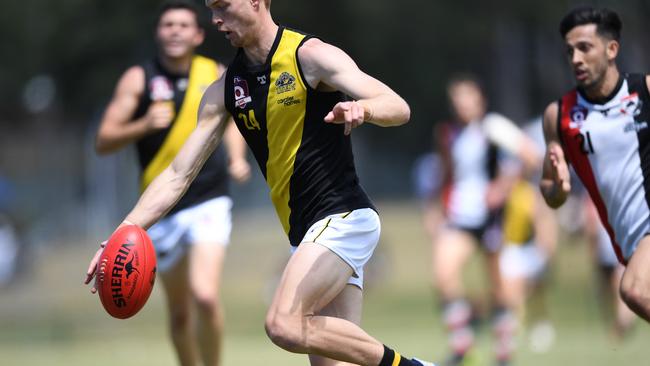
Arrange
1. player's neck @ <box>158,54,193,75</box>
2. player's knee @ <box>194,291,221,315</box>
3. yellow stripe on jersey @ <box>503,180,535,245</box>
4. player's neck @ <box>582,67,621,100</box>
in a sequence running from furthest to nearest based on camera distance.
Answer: yellow stripe on jersey @ <box>503,180,535,245</box>
player's neck @ <box>158,54,193,75</box>
player's knee @ <box>194,291,221,315</box>
player's neck @ <box>582,67,621,100</box>

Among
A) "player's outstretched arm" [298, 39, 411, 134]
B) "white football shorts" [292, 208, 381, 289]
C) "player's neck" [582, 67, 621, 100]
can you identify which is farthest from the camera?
"player's neck" [582, 67, 621, 100]

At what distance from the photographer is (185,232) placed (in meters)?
8.48

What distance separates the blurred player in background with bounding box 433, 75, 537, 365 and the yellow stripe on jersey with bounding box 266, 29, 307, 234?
5058 mm

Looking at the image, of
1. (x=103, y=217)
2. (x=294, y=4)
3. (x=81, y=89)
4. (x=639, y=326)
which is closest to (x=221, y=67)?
(x=639, y=326)

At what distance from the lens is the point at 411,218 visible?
91.2ft

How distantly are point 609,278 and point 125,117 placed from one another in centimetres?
592

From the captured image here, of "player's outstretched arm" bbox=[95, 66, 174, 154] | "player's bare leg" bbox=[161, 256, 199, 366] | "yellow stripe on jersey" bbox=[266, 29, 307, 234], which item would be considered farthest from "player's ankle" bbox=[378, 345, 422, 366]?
"player's outstretched arm" bbox=[95, 66, 174, 154]

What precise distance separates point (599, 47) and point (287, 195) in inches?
83.2

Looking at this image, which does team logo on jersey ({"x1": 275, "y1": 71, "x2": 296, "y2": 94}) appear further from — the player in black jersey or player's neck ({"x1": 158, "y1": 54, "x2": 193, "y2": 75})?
player's neck ({"x1": 158, "y1": 54, "x2": 193, "y2": 75})

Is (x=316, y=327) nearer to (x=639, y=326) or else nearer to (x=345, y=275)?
(x=345, y=275)

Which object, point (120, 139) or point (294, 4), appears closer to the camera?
point (120, 139)

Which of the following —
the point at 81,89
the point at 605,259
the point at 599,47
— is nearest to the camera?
the point at 599,47

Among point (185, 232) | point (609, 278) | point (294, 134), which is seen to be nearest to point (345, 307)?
point (294, 134)

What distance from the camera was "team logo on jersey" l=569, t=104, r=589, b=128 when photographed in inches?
277
